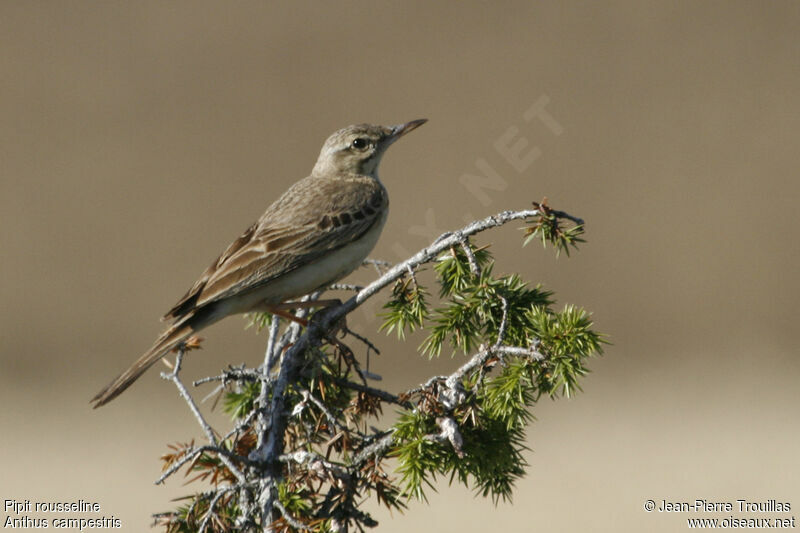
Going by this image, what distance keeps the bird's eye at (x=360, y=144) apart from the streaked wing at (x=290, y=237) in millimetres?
546

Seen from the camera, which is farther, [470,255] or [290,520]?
[470,255]

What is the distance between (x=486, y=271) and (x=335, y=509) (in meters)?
1.22

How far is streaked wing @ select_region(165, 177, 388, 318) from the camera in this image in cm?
532

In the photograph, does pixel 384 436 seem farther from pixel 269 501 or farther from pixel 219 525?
pixel 219 525

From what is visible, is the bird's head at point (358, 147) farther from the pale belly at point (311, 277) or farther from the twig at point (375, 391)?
the twig at point (375, 391)

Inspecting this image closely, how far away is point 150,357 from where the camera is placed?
4742 mm

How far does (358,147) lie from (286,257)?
1.70 metres

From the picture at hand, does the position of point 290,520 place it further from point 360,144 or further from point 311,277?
point 360,144

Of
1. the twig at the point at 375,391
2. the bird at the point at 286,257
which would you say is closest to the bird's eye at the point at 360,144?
the bird at the point at 286,257

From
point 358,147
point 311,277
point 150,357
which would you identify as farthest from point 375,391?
point 358,147

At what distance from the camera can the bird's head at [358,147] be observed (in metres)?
6.96

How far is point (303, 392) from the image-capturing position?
3.80 metres

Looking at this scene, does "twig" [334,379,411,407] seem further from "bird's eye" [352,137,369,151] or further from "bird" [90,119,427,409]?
"bird's eye" [352,137,369,151]

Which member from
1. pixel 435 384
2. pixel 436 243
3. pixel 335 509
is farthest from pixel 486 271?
pixel 335 509
